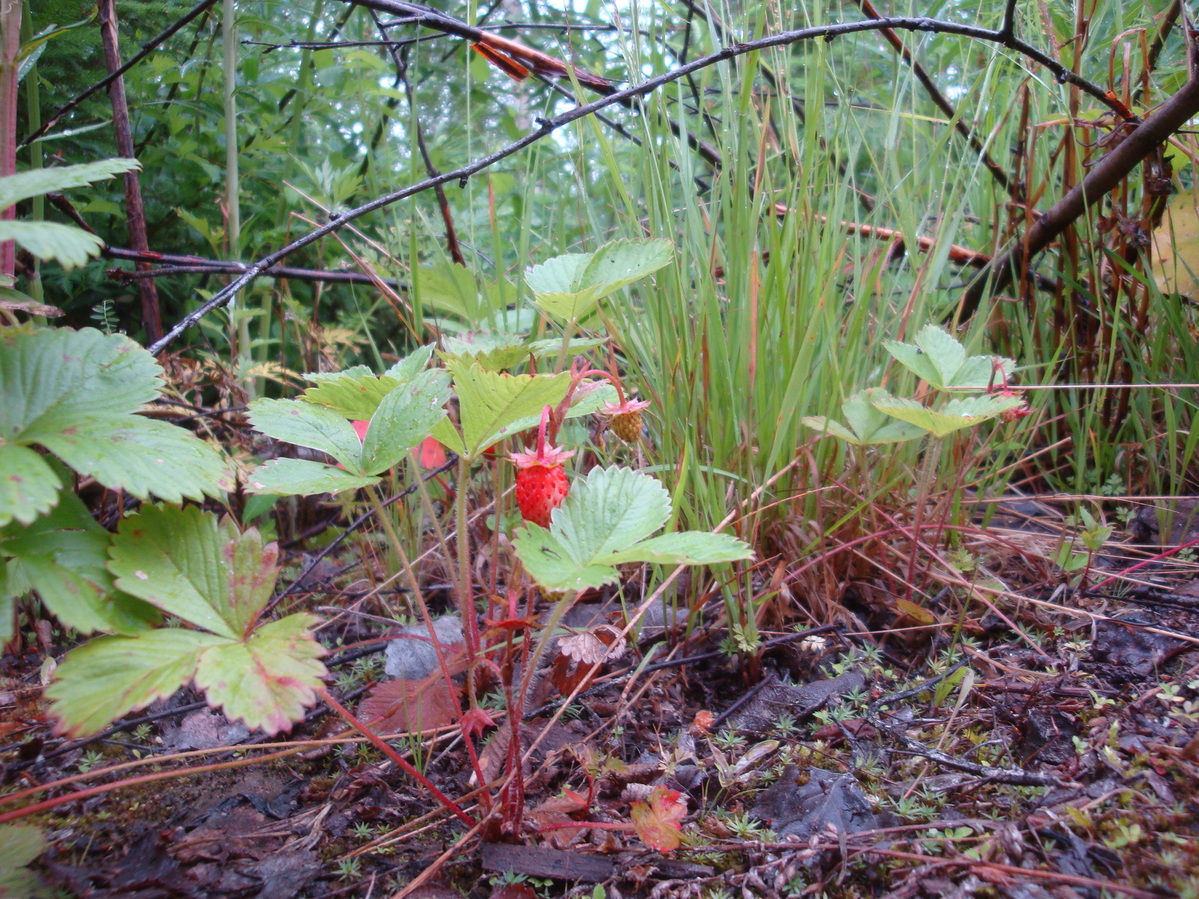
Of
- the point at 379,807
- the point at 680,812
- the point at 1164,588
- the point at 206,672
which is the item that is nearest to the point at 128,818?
the point at 379,807

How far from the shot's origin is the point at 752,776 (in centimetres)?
85

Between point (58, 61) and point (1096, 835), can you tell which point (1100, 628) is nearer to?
point (1096, 835)

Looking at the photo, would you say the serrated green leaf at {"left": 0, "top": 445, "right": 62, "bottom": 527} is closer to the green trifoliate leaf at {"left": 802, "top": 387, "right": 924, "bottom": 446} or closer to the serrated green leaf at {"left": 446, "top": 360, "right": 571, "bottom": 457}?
the serrated green leaf at {"left": 446, "top": 360, "right": 571, "bottom": 457}

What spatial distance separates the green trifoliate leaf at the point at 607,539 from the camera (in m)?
0.66

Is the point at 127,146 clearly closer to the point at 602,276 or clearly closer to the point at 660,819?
the point at 602,276

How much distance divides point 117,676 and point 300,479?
9.5 inches

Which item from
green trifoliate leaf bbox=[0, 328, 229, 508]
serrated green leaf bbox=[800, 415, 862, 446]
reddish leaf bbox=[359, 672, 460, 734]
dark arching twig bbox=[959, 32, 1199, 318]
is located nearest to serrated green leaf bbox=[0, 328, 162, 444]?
green trifoliate leaf bbox=[0, 328, 229, 508]

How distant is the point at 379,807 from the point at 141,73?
1.69 meters

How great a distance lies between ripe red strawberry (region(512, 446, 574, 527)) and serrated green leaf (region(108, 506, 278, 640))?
10.8 inches

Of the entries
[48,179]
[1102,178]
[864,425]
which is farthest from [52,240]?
[1102,178]

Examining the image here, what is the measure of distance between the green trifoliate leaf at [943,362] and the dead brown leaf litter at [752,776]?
0.36 meters

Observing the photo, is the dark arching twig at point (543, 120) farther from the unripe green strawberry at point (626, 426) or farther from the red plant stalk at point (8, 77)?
the unripe green strawberry at point (626, 426)

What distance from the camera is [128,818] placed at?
0.83 meters

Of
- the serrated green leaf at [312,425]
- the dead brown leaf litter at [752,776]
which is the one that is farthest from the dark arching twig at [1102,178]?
the serrated green leaf at [312,425]
